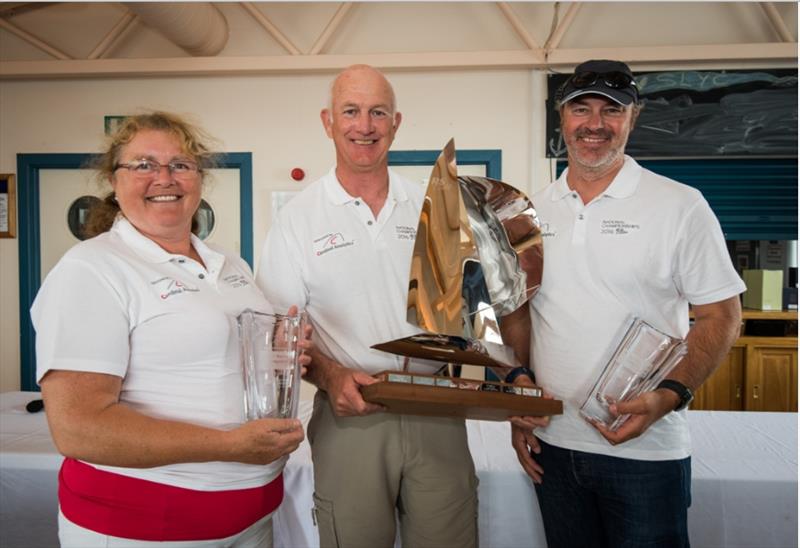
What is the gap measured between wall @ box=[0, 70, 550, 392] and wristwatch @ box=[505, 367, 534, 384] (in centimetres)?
262

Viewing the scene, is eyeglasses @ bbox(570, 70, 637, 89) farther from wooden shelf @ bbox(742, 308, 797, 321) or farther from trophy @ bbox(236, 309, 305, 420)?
wooden shelf @ bbox(742, 308, 797, 321)

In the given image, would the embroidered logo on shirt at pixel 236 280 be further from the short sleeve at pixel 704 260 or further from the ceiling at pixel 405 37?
the ceiling at pixel 405 37

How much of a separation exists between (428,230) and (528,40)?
9.19 feet

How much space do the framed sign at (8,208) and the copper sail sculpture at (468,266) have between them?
405 cm

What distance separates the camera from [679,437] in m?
1.32

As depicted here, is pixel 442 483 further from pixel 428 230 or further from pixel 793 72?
pixel 793 72

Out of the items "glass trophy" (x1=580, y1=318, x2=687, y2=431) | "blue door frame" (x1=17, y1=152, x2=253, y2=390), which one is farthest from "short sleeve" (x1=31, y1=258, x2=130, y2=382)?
"blue door frame" (x1=17, y1=152, x2=253, y2=390)

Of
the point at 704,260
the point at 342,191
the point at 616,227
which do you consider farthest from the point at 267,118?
the point at 704,260

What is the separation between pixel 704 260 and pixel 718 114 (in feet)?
9.33

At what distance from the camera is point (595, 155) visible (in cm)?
137

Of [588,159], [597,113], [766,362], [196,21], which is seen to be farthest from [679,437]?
[196,21]

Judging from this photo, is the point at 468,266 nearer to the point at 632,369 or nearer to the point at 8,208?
the point at 632,369

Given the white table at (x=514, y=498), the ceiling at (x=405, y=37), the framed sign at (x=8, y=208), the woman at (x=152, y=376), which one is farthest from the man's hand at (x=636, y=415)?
the framed sign at (x=8, y=208)

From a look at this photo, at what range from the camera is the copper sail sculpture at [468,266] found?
4.08 feet
